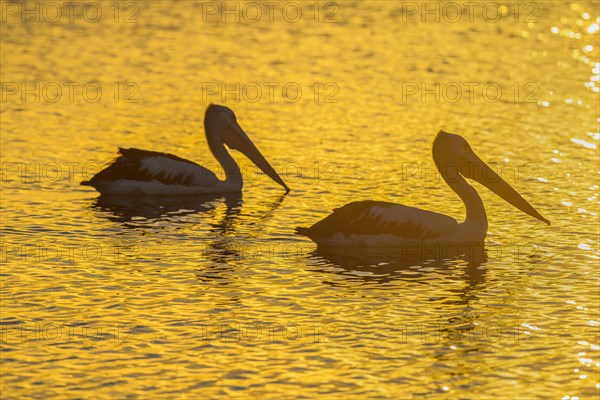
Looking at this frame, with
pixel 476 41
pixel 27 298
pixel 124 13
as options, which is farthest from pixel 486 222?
pixel 124 13

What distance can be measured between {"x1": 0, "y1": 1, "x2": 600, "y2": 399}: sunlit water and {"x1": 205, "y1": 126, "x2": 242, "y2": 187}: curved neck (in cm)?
45

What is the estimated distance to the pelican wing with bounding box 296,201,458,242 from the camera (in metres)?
12.4

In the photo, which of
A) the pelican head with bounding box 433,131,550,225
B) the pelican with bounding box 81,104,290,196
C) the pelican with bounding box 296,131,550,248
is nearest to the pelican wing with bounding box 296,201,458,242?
the pelican with bounding box 296,131,550,248

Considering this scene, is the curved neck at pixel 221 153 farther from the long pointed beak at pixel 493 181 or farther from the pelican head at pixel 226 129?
the long pointed beak at pixel 493 181

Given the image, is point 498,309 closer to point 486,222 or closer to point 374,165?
point 486,222

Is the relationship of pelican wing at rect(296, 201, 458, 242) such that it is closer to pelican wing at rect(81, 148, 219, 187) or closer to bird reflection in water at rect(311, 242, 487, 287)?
bird reflection in water at rect(311, 242, 487, 287)

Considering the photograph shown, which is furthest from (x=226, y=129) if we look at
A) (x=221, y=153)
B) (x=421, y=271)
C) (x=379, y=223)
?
(x=421, y=271)

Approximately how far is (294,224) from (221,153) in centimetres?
294

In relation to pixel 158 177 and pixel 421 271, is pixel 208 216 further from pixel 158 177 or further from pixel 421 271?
pixel 421 271

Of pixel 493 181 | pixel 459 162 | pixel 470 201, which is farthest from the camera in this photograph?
pixel 493 181

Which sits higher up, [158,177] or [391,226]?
[158,177]

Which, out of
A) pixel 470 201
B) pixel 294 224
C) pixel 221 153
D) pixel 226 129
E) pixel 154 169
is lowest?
pixel 294 224

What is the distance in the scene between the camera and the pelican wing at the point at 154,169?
15.2 metres

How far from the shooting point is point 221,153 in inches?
644
